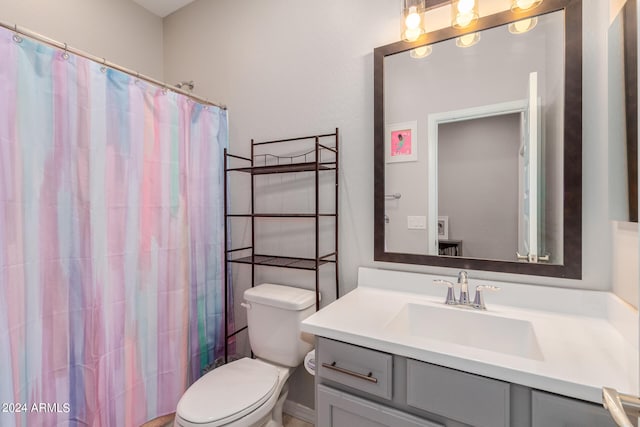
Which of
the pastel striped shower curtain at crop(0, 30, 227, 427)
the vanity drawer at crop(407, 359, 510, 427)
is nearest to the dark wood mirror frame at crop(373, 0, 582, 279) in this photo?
the vanity drawer at crop(407, 359, 510, 427)

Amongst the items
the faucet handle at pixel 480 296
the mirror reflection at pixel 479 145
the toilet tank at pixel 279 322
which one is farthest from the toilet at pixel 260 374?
the faucet handle at pixel 480 296

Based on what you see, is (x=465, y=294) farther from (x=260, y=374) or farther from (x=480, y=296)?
(x=260, y=374)

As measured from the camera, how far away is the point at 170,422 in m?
1.61

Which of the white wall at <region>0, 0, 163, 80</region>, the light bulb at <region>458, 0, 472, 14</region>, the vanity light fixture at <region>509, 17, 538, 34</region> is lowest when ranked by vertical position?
the vanity light fixture at <region>509, 17, 538, 34</region>

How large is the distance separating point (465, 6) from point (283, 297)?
1.53 metres

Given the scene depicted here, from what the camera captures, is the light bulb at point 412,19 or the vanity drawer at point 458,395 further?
the light bulb at point 412,19

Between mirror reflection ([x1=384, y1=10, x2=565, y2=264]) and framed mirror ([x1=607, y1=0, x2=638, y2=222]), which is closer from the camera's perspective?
framed mirror ([x1=607, y1=0, x2=638, y2=222])

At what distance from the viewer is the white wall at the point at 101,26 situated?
5.21 feet

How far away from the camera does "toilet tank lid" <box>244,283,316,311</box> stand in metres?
1.48

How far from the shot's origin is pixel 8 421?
1055 mm

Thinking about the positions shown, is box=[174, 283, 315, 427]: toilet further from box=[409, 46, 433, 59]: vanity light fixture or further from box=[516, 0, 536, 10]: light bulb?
box=[516, 0, 536, 10]: light bulb

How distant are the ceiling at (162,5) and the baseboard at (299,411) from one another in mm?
2756

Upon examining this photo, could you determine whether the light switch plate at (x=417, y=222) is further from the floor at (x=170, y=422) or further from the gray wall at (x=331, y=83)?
the floor at (x=170, y=422)

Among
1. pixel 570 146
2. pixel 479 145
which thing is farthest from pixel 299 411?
pixel 570 146
